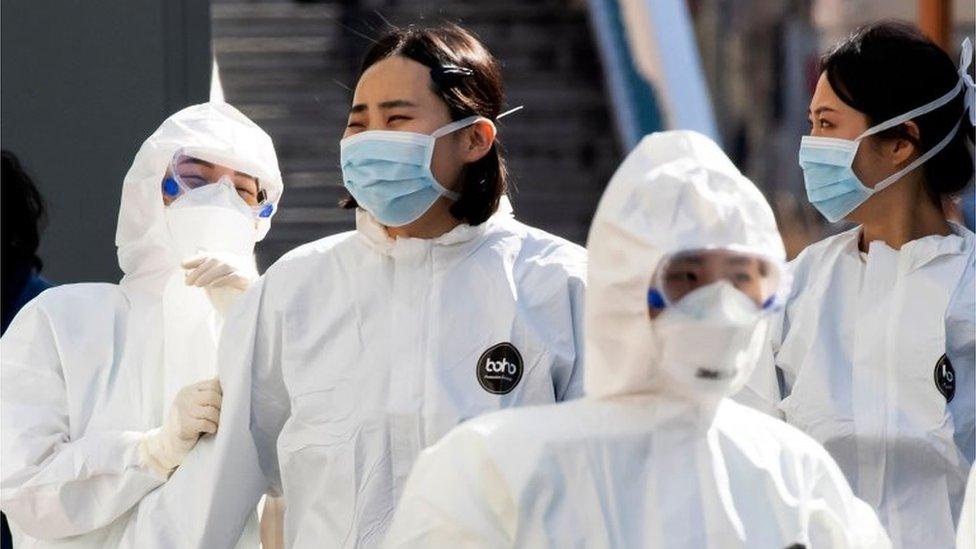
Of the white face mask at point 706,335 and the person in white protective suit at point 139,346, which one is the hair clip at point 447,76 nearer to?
the person in white protective suit at point 139,346

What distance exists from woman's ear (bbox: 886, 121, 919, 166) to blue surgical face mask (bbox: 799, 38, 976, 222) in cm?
1

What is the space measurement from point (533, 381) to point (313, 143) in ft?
23.4

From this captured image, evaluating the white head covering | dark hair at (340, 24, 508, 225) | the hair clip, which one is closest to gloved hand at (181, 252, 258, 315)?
the white head covering

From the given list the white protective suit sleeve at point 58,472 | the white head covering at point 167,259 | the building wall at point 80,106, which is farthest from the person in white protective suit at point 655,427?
the building wall at point 80,106

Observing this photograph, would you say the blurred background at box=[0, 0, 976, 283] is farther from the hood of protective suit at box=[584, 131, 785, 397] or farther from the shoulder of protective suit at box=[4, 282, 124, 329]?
the hood of protective suit at box=[584, 131, 785, 397]

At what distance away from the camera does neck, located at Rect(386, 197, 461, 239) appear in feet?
13.3

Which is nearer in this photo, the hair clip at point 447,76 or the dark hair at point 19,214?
the hair clip at point 447,76

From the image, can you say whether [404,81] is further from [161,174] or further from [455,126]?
[161,174]

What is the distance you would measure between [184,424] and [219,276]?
352 mm

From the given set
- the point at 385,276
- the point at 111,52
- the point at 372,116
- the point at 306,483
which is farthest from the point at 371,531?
the point at 111,52

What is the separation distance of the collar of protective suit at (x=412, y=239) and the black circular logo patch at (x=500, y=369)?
0.21m

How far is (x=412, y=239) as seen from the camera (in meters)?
4.03

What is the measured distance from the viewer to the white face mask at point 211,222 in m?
4.40

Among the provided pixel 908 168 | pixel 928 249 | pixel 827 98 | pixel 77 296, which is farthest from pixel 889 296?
pixel 77 296
